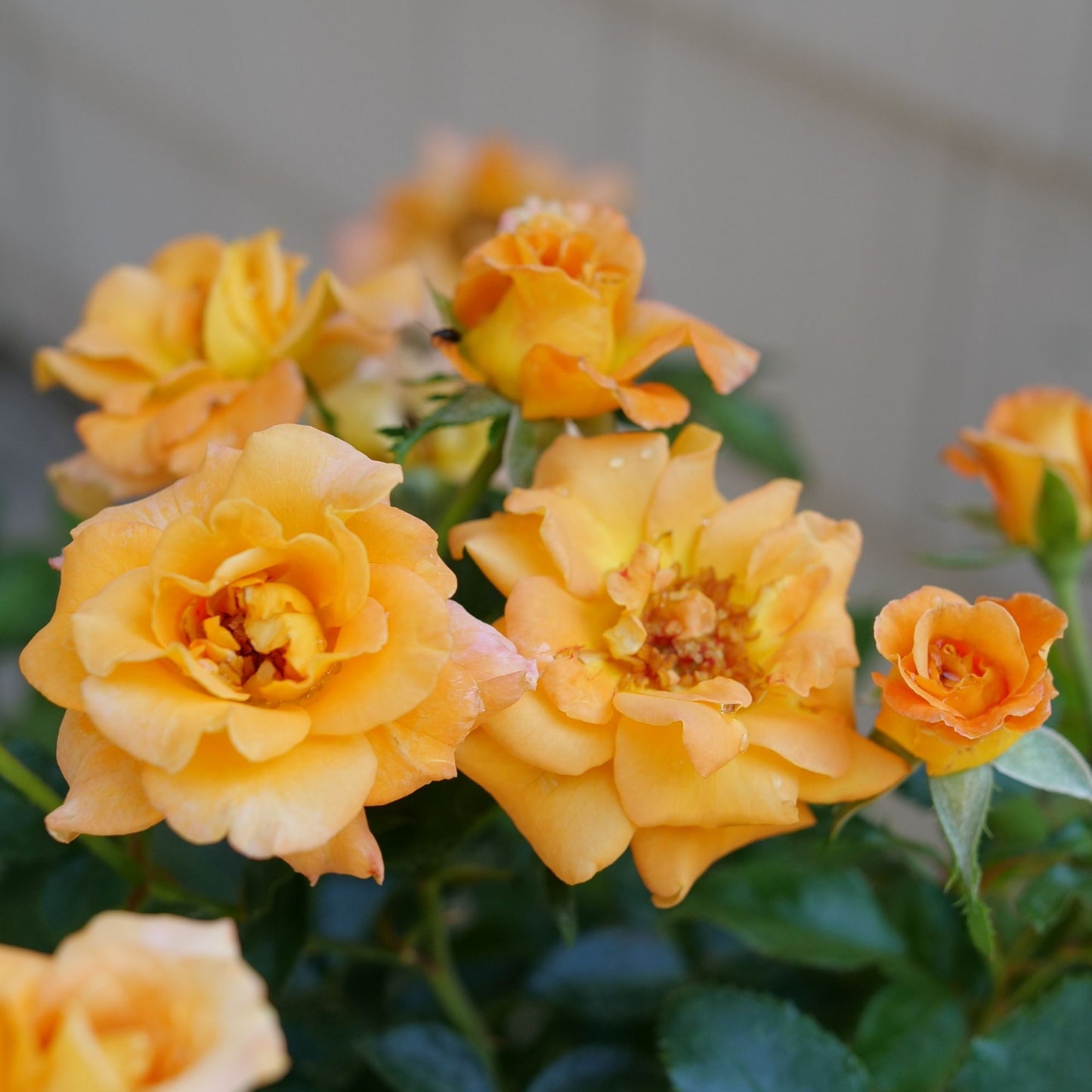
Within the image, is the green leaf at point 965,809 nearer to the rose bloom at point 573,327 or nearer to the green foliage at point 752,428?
the rose bloom at point 573,327

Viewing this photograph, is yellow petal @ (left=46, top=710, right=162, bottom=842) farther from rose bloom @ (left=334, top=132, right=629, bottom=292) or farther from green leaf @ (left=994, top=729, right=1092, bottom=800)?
rose bloom @ (left=334, top=132, right=629, bottom=292)

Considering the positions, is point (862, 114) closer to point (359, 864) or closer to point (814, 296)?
point (814, 296)

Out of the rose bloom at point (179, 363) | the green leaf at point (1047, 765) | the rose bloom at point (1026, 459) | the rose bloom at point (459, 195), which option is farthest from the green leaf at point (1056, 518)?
the rose bloom at point (459, 195)

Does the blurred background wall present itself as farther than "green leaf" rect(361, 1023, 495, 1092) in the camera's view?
Yes

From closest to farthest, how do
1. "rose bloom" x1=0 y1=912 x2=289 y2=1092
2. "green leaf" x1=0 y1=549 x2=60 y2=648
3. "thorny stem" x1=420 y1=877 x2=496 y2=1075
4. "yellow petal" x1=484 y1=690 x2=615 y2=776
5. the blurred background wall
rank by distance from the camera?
"rose bloom" x1=0 y1=912 x2=289 y2=1092
"yellow petal" x1=484 y1=690 x2=615 y2=776
"thorny stem" x1=420 y1=877 x2=496 y2=1075
"green leaf" x1=0 y1=549 x2=60 y2=648
the blurred background wall

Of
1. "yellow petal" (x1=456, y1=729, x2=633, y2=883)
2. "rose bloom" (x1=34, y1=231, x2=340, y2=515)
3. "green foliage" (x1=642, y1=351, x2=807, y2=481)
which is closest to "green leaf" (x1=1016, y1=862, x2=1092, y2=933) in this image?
"yellow petal" (x1=456, y1=729, x2=633, y2=883)

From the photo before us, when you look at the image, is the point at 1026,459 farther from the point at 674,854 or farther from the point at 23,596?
Answer: the point at 23,596

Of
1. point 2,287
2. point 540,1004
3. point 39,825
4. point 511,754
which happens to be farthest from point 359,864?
point 2,287
